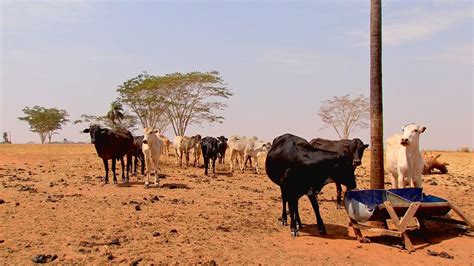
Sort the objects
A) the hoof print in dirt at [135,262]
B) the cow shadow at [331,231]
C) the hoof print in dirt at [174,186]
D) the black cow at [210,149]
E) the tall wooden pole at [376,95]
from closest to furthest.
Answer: the hoof print in dirt at [135,262] → the cow shadow at [331,231] → the tall wooden pole at [376,95] → the hoof print in dirt at [174,186] → the black cow at [210,149]

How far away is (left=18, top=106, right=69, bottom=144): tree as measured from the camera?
71.8m

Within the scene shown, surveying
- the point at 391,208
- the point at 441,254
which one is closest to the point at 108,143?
the point at 391,208

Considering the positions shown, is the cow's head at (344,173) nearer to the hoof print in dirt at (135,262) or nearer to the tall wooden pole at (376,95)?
the tall wooden pole at (376,95)

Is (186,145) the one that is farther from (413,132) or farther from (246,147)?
(413,132)

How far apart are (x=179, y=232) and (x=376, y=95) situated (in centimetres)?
536

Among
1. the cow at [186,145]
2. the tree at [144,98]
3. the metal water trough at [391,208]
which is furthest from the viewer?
the tree at [144,98]

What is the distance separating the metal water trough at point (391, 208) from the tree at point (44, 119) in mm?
70595

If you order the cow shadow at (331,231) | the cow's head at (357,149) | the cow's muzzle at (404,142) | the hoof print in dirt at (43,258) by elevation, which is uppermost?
the cow's muzzle at (404,142)

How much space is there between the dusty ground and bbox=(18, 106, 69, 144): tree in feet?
204

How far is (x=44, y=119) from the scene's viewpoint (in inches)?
2835

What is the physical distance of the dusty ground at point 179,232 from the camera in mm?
7738

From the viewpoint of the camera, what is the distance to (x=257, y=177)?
21.5 meters

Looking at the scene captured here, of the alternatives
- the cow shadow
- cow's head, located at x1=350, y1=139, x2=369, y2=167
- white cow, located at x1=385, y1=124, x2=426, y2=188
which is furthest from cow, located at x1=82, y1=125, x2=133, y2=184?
white cow, located at x1=385, y1=124, x2=426, y2=188

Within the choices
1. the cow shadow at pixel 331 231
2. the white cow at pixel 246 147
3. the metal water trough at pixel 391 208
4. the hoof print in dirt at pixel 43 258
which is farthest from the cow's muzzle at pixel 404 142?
the white cow at pixel 246 147
